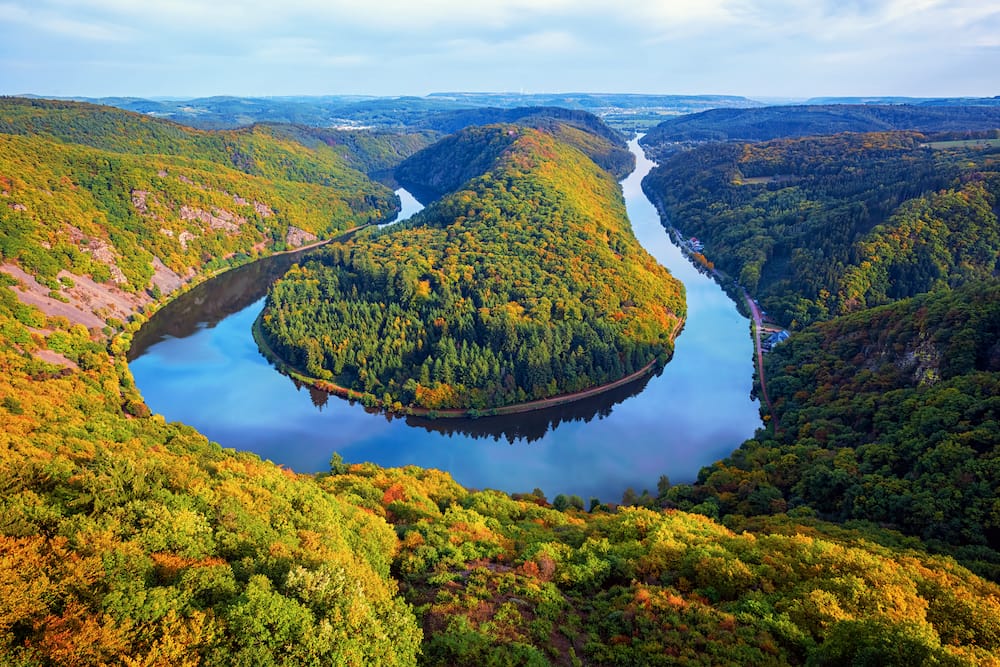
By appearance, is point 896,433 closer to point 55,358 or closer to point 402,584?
point 402,584

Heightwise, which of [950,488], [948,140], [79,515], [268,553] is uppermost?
[948,140]

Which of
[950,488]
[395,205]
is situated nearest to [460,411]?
[950,488]

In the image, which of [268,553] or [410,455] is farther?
[410,455]

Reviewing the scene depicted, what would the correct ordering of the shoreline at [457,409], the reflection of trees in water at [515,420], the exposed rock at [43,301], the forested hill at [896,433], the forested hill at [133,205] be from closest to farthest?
1. the forested hill at [896,433]
2. the reflection of trees in water at [515,420]
3. the shoreline at [457,409]
4. the exposed rock at [43,301]
5. the forested hill at [133,205]

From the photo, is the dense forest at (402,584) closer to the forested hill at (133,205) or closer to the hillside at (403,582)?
the hillside at (403,582)

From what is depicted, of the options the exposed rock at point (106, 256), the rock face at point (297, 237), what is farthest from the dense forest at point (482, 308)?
the rock face at point (297, 237)

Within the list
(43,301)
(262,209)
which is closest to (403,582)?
(43,301)

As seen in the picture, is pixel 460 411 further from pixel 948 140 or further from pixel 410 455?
pixel 948 140
